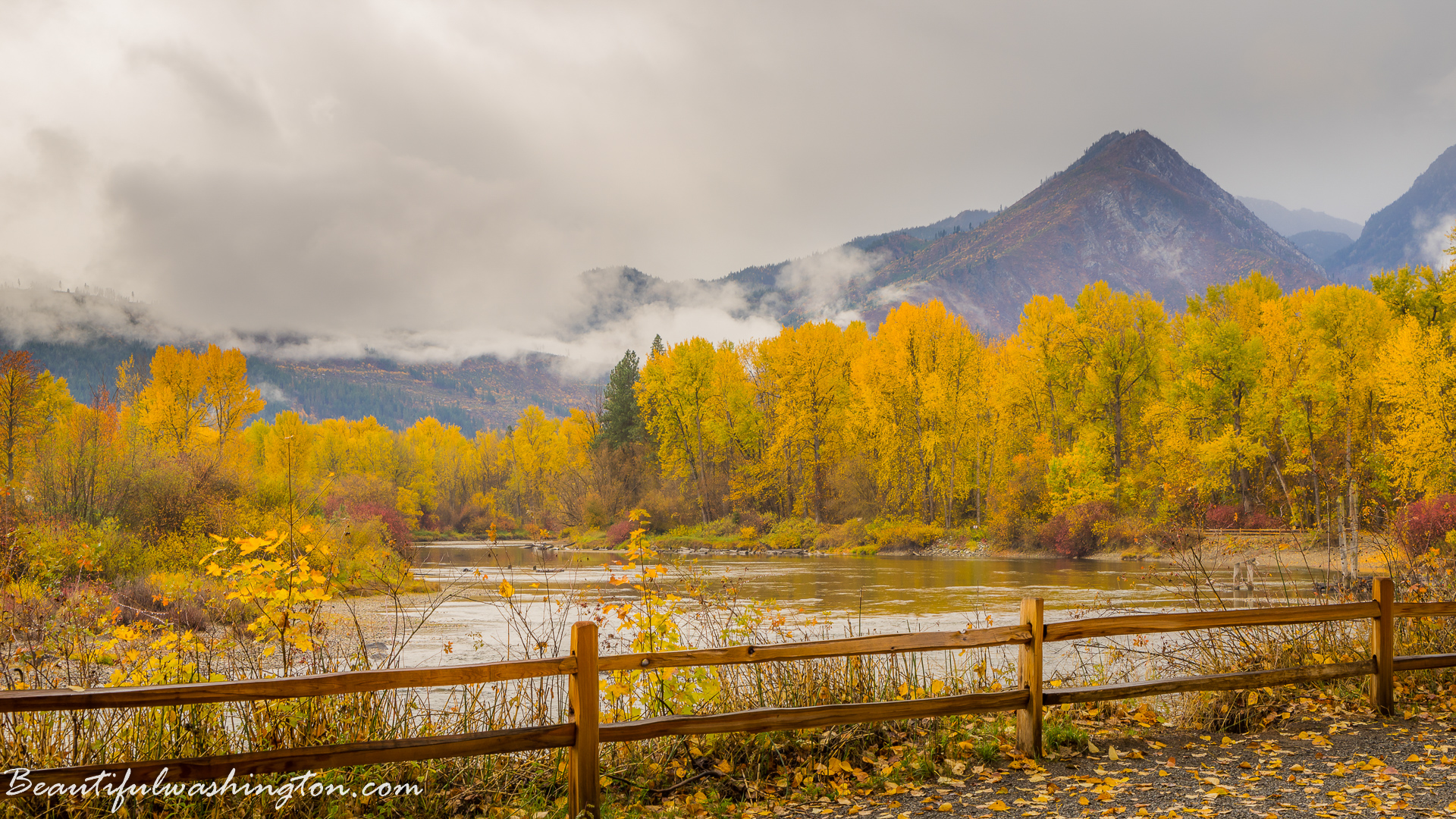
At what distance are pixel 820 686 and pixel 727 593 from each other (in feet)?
6.69

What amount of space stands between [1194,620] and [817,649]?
9.17 feet

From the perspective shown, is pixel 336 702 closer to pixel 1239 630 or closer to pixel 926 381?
pixel 1239 630

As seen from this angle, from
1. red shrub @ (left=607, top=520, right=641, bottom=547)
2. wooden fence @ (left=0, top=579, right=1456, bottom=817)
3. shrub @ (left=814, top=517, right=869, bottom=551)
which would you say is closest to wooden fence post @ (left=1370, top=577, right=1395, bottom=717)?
wooden fence @ (left=0, top=579, right=1456, bottom=817)

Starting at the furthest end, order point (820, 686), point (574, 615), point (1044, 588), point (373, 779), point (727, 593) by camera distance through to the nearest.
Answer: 1. point (1044, 588)
2. point (574, 615)
3. point (727, 593)
4. point (820, 686)
5. point (373, 779)

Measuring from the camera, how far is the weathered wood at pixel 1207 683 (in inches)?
233

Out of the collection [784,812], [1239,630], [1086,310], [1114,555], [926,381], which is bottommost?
[1114,555]

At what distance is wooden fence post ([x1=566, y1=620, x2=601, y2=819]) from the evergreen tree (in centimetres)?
5353

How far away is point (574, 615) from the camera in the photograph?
18.5 m

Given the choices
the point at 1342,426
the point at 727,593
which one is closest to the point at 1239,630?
the point at 727,593

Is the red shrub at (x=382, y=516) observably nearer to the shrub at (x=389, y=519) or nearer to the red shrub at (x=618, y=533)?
the shrub at (x=389, y=519)

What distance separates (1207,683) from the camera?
20.3 ft

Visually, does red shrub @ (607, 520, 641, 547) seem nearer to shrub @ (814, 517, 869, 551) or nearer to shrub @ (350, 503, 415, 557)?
shrub @ (814, 517, 869, 551)

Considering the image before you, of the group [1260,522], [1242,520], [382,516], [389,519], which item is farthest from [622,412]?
[1260,522]

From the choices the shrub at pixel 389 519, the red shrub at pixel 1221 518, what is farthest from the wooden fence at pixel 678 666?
the red shrub at pixel 1221 518
